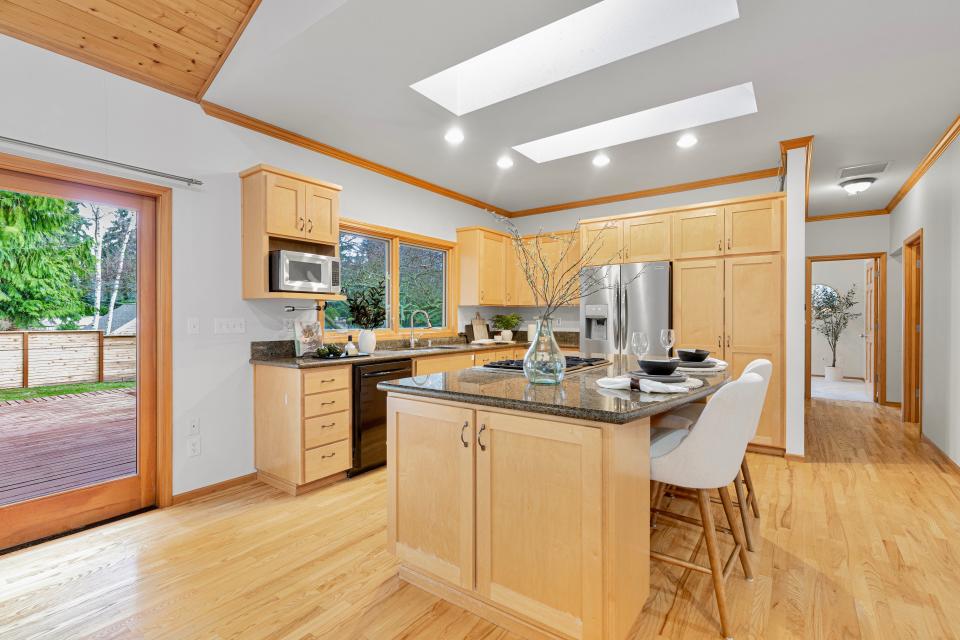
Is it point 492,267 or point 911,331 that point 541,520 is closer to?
point 492,267

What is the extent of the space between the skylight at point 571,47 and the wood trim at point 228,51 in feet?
3.12

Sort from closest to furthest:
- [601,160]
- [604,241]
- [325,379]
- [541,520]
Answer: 1. [541,520]
2. [325,379]
3. [601,160]
4. [604,241]

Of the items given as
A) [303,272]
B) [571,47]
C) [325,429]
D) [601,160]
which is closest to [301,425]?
[325,429]

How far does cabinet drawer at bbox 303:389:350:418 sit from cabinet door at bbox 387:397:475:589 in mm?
1283

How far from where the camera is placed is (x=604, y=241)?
4801mm

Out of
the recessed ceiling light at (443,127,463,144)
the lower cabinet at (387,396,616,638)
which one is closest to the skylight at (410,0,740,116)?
the recessed ceiling light at (443,127,463,144)

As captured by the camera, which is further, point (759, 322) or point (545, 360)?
point (759, 322)

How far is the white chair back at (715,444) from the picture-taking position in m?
1.70

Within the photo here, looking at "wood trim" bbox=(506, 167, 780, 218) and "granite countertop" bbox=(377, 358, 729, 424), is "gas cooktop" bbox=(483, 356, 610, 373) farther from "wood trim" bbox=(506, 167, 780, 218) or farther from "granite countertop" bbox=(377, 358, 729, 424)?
"wood trim" bbox=(506, 167, 780, 218)

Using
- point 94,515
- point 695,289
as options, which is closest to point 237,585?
point 94,515

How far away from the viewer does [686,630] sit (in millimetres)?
1728

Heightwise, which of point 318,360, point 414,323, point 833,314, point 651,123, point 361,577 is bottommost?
point 361,577

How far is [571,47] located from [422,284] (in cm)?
292

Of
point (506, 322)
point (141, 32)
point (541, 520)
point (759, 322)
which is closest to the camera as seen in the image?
point (541, 520)
